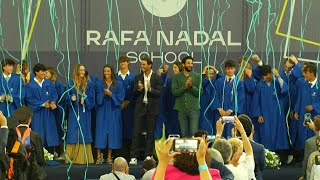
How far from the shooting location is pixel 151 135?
48.7 feet

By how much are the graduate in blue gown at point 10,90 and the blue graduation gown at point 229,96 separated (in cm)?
257

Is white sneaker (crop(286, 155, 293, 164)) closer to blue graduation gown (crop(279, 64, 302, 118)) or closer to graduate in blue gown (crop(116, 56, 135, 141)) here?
blue graduation gown (crop(279, 64, 302, 118))

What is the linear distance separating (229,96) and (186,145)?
25.0 ft

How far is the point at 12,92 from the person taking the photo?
14.8 m

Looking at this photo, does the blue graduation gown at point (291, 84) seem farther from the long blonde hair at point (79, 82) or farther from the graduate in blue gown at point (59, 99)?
the graduate in blue gown at point (59, 99)

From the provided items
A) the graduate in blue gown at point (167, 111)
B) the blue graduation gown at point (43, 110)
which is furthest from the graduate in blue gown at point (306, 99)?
the blue graduation gown at point (43, 110)

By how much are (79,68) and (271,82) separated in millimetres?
2580

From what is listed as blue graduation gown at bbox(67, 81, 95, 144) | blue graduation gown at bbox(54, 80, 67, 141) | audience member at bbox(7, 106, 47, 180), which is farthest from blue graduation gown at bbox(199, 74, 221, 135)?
audience member at bbox(7, 106, 47, 180)

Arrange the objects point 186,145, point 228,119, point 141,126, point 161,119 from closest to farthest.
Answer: point 186,145
point 228,119
point 141,126
point 161,119

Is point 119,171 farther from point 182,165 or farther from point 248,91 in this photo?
point 182,165

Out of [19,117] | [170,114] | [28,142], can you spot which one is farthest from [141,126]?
[19,117]

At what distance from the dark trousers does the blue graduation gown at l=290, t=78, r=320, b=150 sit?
1.91 meters

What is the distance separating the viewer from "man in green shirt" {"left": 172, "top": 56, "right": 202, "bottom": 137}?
48.3 feet

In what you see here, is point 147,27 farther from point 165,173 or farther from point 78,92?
point 165,173
